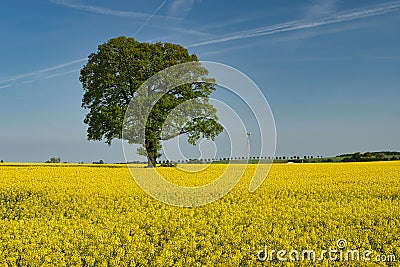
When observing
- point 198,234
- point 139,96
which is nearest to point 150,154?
point 139,96

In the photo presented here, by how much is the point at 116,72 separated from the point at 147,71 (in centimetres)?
272

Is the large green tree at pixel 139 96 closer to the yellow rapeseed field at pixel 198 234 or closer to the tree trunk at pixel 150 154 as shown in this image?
the tree trunk at pixel 150 154

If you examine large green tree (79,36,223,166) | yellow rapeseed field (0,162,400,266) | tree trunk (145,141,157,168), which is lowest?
yellow rapeseed field (0,162,400,266)

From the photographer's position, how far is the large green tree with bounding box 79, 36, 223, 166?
123 feet

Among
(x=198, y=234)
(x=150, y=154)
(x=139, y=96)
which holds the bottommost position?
(x=198, y=234)

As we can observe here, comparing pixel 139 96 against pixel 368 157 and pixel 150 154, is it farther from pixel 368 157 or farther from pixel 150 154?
pixel 368 157

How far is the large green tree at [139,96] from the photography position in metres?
37.5

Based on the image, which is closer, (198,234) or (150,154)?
(198,234)

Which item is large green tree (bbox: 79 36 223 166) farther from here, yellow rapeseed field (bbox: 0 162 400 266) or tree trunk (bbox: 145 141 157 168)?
yellow rapeseed field (bbox: 0 162 400 266)

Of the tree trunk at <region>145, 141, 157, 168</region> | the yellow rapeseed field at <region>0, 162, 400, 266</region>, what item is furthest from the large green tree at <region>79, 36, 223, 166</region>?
→ the yellow rapeseed field at <region>0, 162, 400, 266</region>

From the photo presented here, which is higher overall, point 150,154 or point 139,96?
point 139,96

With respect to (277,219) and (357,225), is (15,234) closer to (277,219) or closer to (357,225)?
(277,219)

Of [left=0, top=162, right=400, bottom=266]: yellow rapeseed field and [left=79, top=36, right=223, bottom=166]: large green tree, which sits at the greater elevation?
[left=79, top=36, right=223, bottom=166]: large green tree

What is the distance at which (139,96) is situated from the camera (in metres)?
37.5
